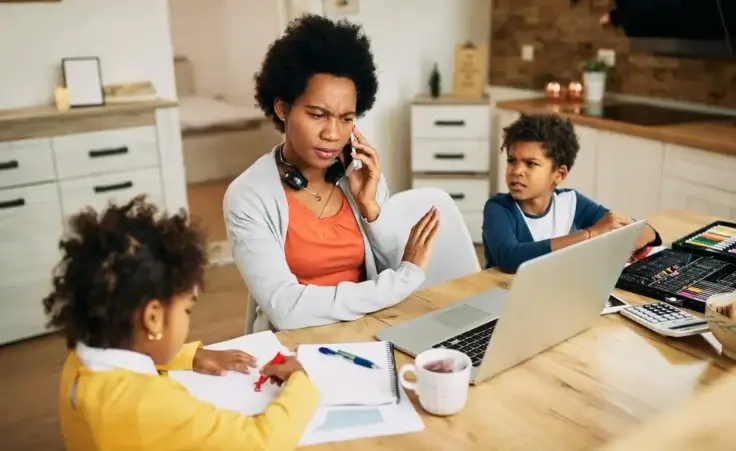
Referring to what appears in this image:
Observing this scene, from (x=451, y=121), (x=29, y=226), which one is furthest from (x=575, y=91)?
(x=29, y=226)

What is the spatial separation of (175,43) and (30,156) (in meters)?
3.54

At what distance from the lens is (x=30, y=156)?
10.1 ft

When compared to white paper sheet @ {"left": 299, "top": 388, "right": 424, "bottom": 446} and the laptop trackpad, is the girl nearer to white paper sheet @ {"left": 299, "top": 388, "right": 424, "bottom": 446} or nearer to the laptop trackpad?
white paper sheet @ {"left": 299, "top": 388, "right": 424, "bottom": 446}

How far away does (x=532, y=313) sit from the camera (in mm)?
1189

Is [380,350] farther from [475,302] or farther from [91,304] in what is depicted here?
[91,304]

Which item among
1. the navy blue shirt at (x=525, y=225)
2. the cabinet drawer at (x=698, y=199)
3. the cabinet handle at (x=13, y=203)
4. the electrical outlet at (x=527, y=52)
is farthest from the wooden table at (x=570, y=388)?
the electrical outlet at (x=527, y=52)

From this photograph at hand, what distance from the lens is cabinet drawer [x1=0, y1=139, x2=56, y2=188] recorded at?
3036 millimetres

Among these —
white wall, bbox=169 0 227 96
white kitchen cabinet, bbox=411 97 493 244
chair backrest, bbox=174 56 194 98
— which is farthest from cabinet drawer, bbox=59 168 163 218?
white wall, bbox=169 0 227 96

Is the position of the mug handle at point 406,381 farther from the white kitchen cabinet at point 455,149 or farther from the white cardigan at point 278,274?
the white kitchen cabinet at point 455,149

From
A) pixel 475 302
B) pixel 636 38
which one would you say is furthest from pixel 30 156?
pixel 636 38

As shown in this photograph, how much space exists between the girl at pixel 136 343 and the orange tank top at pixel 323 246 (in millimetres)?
607

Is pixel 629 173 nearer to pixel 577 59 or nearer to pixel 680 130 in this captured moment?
pixel 680 130

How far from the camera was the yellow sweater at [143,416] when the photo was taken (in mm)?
934

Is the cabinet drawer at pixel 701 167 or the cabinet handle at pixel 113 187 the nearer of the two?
the cabinet drawer at pixel 701 167
